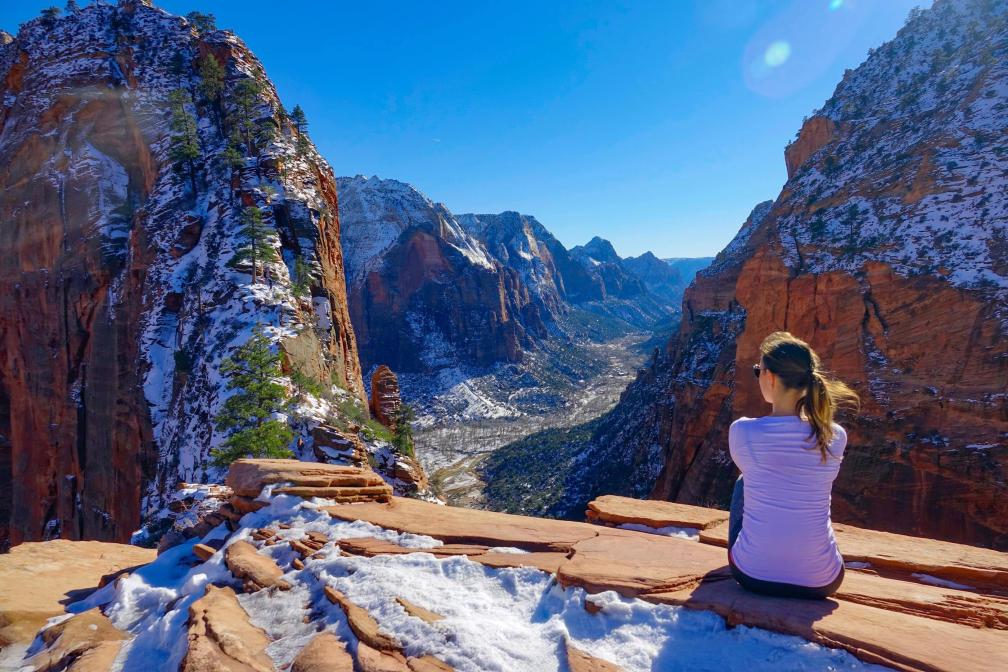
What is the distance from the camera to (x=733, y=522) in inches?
178

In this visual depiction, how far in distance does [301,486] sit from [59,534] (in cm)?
3338

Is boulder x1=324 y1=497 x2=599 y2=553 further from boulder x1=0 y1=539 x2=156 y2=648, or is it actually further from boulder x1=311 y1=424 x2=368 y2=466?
boulder x1=311 y1=424 x2=368 y2=466

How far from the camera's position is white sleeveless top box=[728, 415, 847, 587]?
3.75 metres

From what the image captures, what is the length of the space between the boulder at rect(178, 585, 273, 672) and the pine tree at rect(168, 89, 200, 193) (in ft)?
109

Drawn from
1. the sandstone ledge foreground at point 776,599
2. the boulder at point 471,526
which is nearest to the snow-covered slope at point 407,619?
the sandstone ledge foreground at point 776,599

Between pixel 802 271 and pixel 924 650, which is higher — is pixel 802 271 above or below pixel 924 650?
above

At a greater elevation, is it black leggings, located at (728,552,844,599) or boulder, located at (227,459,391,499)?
black leggings, located at (728,552,844,599)

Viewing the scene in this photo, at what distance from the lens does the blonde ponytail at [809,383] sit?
12.2 feet

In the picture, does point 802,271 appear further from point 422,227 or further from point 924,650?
point 422,227

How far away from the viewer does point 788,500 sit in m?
3.80

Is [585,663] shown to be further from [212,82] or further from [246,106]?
[212,82]

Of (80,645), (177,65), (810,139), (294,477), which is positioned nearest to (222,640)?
(80,645)

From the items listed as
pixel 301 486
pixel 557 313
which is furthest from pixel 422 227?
pixel 301 486

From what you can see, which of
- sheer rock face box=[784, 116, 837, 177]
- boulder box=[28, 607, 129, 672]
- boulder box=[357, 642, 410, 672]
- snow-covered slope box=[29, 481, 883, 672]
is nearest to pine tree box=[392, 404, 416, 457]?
snow-covered slope box=[29, 481, 883, 672]
